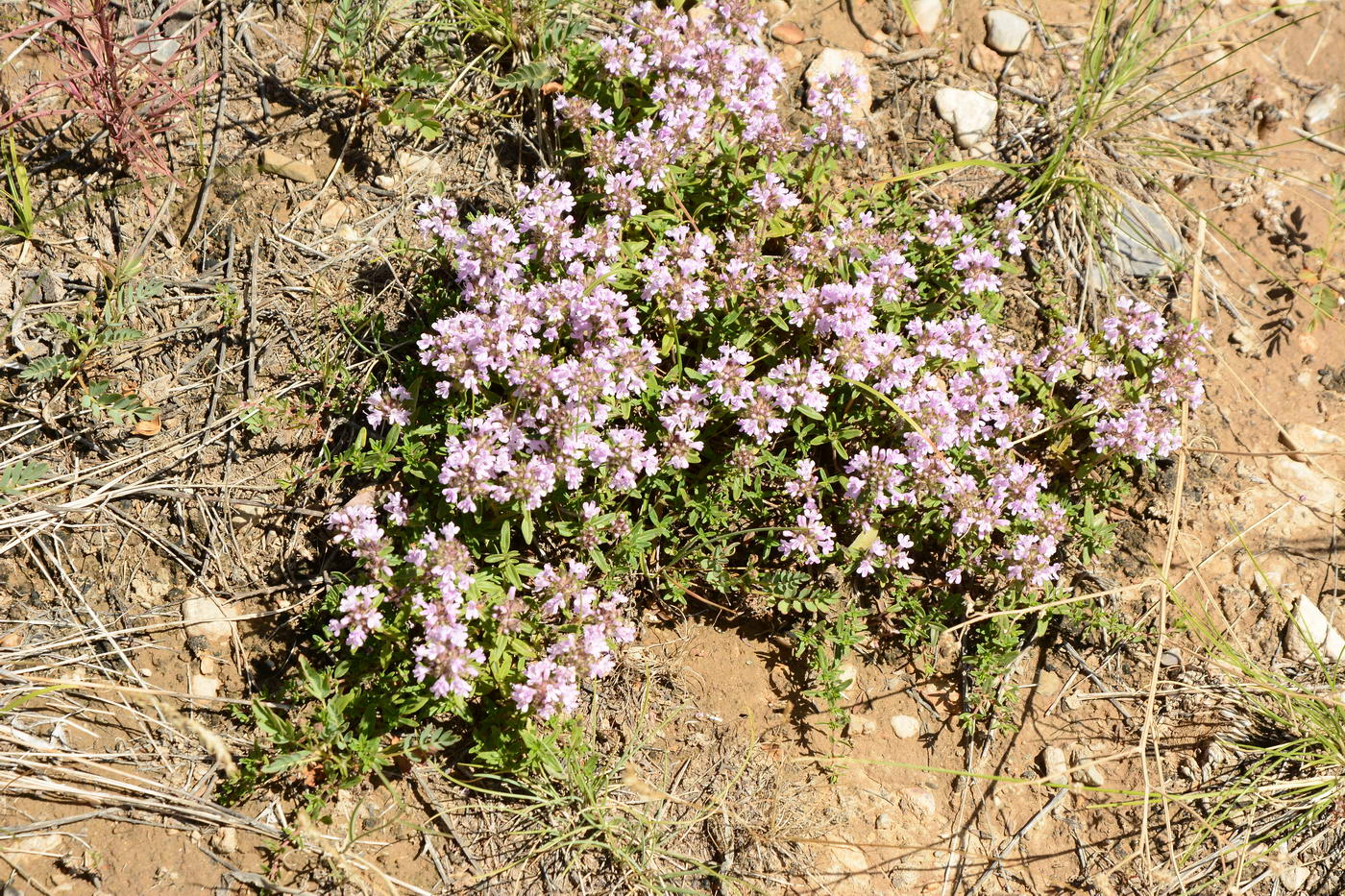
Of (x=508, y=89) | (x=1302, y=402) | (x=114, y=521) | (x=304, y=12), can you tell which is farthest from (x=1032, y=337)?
(x=114, y=521)

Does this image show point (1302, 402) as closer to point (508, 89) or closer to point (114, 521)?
point (508, 89)

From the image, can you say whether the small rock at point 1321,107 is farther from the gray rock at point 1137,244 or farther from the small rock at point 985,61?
the small rock at point 985,61

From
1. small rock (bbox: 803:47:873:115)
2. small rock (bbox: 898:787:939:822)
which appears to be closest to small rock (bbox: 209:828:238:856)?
small rock (bbox: 898:787:939:822)

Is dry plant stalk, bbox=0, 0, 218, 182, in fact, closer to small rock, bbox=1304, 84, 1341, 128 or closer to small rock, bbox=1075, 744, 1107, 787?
small rock, bbox=1075, 744, 1107, 787

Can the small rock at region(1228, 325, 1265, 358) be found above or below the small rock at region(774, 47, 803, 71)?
below

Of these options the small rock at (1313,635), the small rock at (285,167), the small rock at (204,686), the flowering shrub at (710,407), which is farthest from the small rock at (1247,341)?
the small rock at (204,686)
